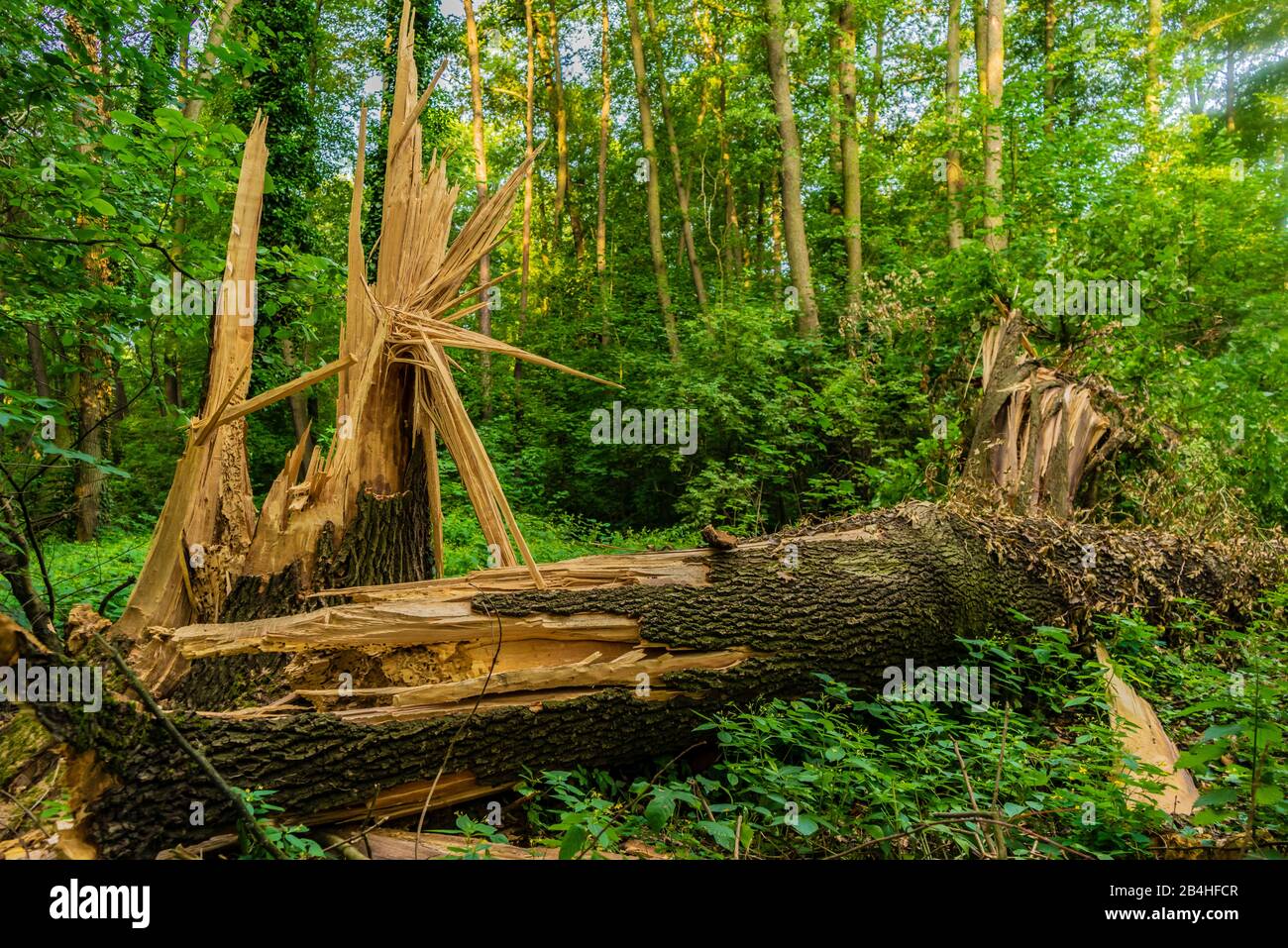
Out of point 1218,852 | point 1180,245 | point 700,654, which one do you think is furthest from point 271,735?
point 1180,245

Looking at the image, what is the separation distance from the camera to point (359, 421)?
3545mm

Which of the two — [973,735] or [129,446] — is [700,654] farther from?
[129,446]

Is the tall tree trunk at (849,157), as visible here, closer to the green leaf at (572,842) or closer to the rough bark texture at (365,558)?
the rough bark texture at (365,558)

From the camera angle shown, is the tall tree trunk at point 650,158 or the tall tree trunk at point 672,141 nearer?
the tall tree trunk at point 650,158

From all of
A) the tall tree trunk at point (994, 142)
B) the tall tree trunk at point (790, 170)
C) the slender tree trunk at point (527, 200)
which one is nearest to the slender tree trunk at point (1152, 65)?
the tall tree trunk at point (994, 142)

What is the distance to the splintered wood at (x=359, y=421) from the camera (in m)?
3.26

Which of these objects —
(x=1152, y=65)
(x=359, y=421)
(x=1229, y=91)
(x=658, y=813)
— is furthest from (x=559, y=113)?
(x=658, y=813)

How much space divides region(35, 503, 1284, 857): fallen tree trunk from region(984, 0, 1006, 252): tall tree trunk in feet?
15.3

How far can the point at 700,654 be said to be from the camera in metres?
3.39

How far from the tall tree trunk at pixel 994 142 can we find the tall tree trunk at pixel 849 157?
82.3 inches

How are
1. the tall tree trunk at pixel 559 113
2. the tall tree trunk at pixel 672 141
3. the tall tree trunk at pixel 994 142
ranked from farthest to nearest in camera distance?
the tall tree trunk at pixel 559 113
the tall tree trunk at pixel 672 141
the tall tree trunk at pixel 994 142

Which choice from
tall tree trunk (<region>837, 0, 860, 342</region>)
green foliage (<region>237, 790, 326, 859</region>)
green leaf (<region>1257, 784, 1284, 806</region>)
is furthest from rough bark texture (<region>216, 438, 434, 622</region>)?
tall tree trunk (<region>837, 0, 860, 342</region>)

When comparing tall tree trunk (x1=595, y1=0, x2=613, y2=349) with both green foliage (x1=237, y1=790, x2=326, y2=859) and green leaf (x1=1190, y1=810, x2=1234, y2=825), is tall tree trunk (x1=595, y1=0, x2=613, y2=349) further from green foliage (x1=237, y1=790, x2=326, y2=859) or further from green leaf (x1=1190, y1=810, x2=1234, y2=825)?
green leaf (x1=1190, y1=810, x2=1234, y2=825)

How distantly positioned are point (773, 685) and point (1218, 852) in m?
1.78
